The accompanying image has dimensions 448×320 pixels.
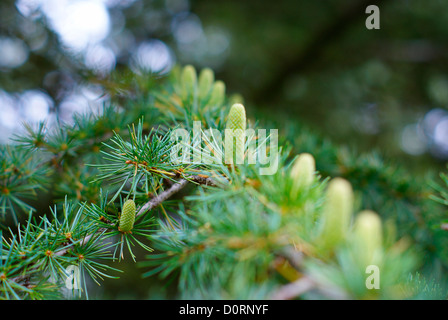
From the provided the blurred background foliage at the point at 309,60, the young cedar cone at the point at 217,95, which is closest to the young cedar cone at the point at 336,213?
the young cedar cone at the point at 217,95

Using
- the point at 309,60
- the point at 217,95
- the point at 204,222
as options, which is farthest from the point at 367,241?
the point at 309,60

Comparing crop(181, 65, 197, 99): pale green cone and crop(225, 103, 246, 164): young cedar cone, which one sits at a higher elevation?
crop(181, 65, 197, 99): pale green cone

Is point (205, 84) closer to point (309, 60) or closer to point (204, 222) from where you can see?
point (204, 222)

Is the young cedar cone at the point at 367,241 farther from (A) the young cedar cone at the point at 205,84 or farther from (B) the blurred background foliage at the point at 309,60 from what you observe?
(B) the blurred background foliage at the point at 309,60

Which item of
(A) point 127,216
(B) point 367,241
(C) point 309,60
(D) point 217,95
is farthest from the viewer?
(C) point 309,60

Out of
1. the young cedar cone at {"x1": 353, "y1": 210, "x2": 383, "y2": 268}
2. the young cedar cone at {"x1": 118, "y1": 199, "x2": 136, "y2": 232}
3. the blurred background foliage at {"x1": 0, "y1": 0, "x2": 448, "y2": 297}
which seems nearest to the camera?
the young cedar cone at {"x1": 353, "y1": 210, "x2": 383, "y2": 268}

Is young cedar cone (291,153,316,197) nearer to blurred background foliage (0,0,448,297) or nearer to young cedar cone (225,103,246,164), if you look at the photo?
young cedar cone (225,103,246,164)

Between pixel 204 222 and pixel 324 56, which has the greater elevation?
pixel 324 56

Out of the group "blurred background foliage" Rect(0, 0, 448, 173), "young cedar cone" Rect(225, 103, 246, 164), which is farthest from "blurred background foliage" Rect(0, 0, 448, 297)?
"young cedar cone" Rect(225, 103, 246, 164)
